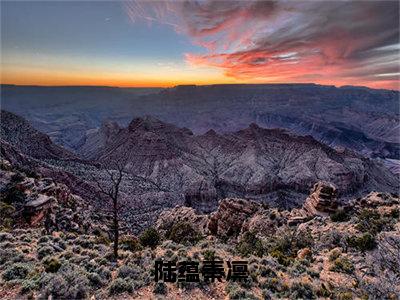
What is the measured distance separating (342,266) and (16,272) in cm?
1723

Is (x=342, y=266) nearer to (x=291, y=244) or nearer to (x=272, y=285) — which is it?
(x=272, y=285)

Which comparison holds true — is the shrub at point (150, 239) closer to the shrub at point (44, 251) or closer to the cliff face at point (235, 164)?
the shrub at point (44, 251)

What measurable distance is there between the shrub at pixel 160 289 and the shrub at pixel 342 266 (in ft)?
33.3

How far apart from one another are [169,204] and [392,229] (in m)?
67.4

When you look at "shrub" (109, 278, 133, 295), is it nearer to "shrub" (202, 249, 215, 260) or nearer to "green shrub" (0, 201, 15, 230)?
"shrub" (202, 249, 215, 260)

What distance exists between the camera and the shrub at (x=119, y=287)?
526 inches

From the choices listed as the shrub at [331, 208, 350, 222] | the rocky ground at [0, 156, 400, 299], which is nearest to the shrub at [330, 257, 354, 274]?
the rocky ground at [0, 156, 400, 299]

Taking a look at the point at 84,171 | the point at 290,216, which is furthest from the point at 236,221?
the point at 84,171

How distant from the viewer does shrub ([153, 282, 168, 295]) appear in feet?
44.7

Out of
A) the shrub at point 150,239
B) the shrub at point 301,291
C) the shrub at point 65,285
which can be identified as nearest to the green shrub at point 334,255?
the shrub at point 301,291

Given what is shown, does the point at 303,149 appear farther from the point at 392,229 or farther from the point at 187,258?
the point at 187,258

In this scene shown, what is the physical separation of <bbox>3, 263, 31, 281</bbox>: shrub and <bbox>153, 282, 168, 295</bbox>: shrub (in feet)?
20.0

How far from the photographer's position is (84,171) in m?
85.9

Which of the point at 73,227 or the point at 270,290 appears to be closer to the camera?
the point at 270,290
